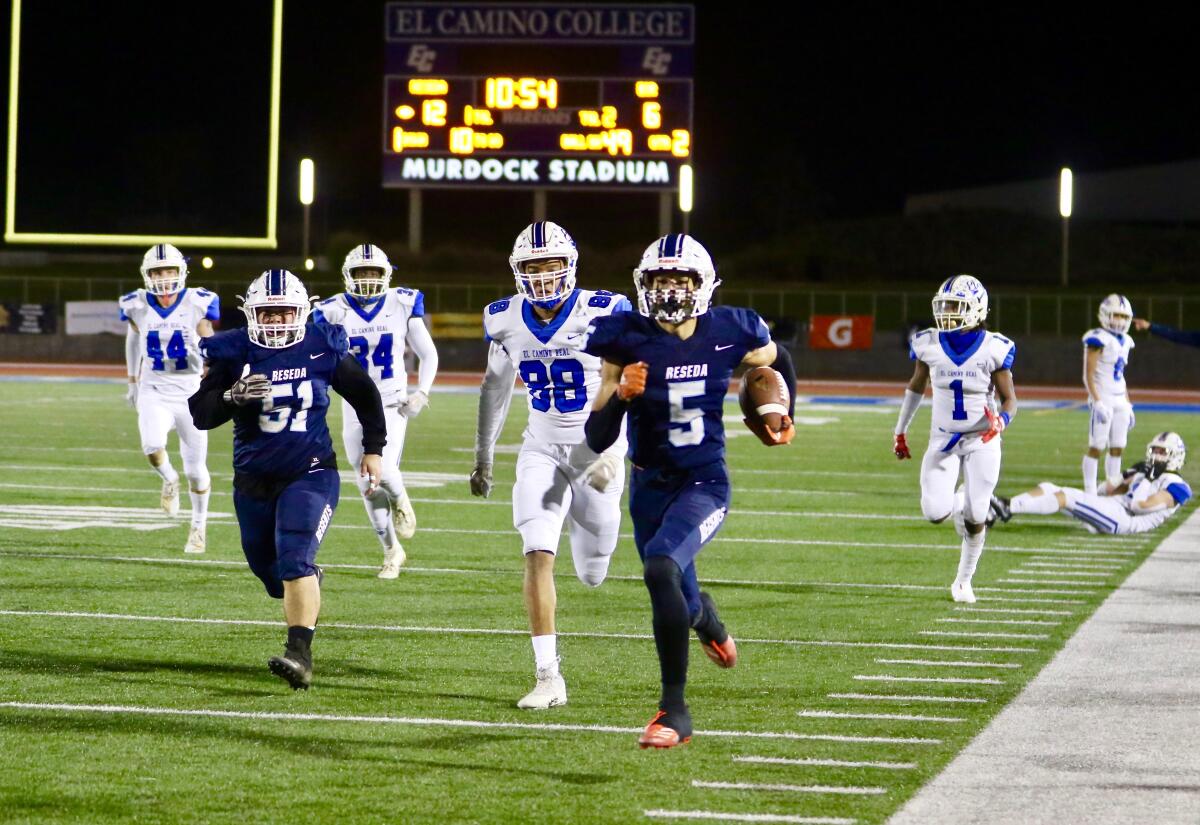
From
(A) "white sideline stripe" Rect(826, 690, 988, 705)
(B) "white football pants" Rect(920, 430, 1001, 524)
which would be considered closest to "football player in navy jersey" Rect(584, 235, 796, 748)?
(A) "white sideline stripe" Rect(826, 690, 988, 705)

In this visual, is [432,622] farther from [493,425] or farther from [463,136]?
[463,136]

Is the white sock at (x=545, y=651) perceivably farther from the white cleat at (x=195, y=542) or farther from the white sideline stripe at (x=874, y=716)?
the white cleat at (x=195, y=542)

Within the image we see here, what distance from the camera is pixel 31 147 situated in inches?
794

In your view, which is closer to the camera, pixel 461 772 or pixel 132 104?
pixel 461 772

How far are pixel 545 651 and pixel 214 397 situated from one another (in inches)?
60.1

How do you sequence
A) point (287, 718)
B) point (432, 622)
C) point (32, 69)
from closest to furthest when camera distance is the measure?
1. point (287, 718)
2. point (432, 622)
3. point (32, 69)

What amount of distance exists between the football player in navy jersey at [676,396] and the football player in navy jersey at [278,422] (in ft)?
4.19

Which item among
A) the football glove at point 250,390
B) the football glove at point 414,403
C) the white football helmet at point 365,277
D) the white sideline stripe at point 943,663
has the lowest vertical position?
the white sideline stripe at point 943,663

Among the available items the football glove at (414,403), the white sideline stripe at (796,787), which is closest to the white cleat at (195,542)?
the football glove at (414,403)

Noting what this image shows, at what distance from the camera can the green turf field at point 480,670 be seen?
5012mm

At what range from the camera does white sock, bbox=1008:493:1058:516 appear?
11.7 meters

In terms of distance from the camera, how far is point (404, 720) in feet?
19.4

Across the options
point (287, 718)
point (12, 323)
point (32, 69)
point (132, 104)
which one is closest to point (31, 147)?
point (32, 69)

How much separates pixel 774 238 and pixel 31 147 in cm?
3941
